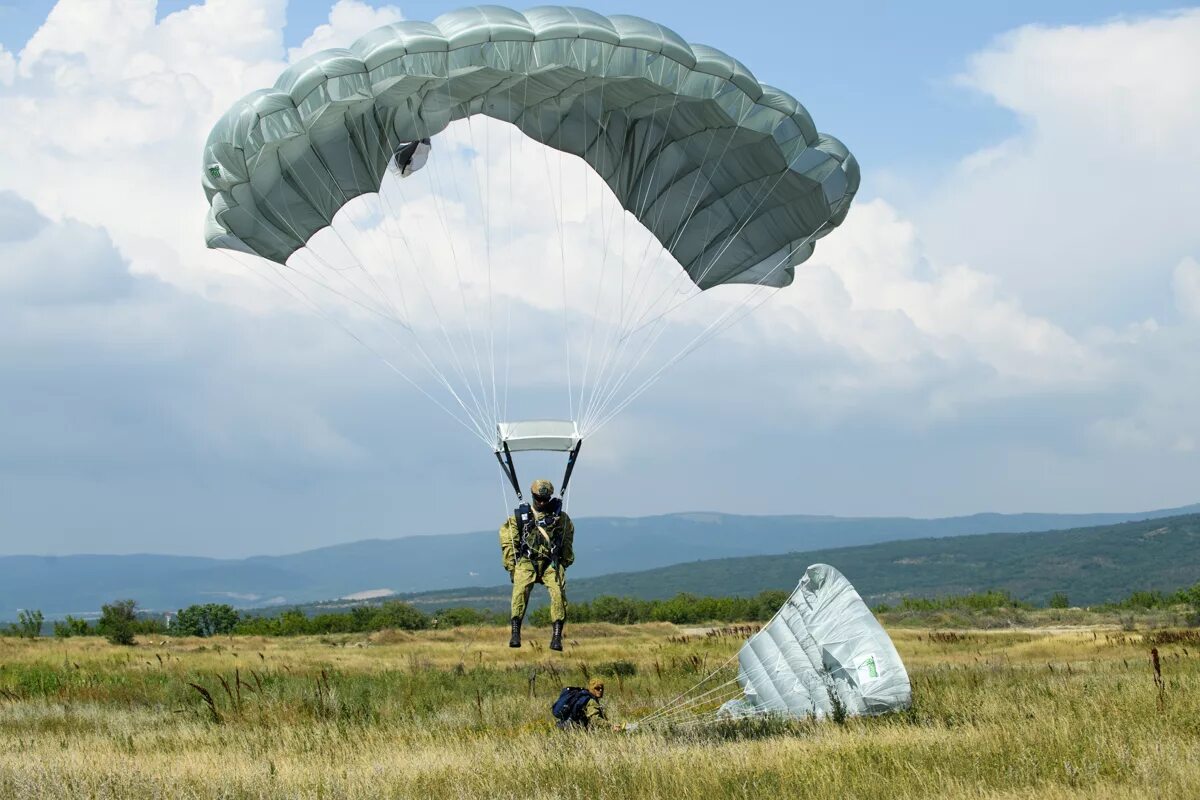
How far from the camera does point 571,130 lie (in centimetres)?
1827

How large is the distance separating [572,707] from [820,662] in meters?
2.53

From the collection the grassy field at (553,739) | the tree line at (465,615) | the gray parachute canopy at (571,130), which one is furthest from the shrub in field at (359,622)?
the gray parachute canopy at (571,130)

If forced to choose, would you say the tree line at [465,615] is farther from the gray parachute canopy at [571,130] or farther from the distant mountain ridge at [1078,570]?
the distant mountain ridge at [1078,570]

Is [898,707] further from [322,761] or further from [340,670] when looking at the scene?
[340,670]

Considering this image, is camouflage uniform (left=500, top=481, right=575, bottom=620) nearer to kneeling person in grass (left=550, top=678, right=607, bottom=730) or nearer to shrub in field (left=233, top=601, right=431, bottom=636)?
kneeling person in grass (left=550, top=678, right=607, bottom=730)

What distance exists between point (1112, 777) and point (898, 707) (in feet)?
10.7

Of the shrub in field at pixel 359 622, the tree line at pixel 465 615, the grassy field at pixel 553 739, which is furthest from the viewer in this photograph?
the shrub in field at pixel 359 622

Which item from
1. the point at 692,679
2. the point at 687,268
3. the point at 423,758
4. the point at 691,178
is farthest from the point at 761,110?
the point at 423,758

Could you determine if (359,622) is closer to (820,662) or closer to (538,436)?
(538,436)

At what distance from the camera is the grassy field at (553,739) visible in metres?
8.82

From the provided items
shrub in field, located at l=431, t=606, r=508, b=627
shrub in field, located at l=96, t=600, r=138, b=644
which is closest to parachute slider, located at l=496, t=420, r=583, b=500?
shrub in field, located at l=96, t=600, r=138, b=644

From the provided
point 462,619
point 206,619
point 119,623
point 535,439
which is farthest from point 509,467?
point 206,619

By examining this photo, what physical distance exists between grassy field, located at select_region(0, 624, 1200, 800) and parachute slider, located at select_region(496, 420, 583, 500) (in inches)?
126

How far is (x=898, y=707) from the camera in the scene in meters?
11.6
